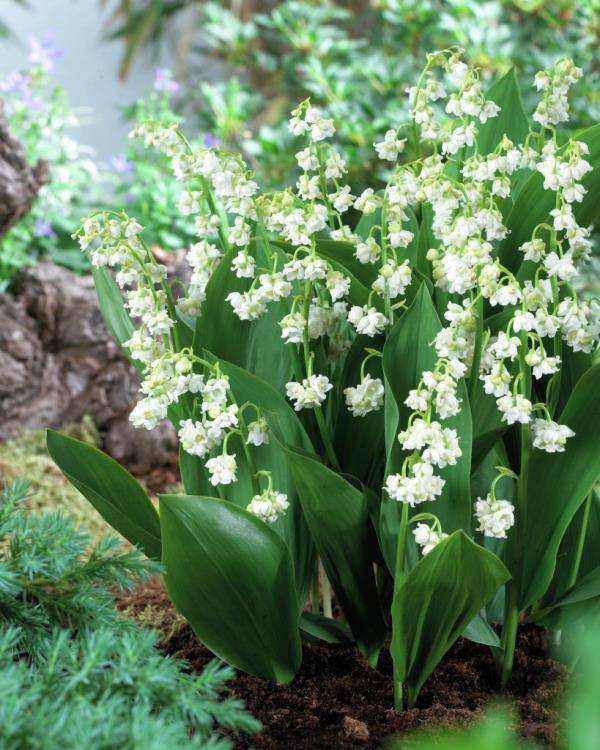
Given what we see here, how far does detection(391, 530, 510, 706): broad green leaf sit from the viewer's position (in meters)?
0.95

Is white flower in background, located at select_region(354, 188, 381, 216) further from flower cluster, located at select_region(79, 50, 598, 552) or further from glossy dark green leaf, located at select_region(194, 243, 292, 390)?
glossy dark green leaf, located at select_region(194, 243, 292, 390)

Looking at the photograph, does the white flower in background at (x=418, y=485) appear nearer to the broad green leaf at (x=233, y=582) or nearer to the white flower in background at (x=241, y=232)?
the broad green leaf at (x=233, y=582)

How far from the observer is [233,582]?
106 centimetres

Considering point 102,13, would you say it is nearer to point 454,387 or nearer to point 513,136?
point 513,136

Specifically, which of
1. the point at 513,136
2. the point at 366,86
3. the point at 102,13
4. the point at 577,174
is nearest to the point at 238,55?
the point at 366,86

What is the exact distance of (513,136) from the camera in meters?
1.20

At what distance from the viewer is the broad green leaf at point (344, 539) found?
101cm

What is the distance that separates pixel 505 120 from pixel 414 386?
15.1 inches

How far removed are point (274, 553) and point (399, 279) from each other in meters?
0.32

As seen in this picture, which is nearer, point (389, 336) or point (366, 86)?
point (389, 336)

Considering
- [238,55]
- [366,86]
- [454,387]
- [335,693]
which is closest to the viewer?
[454,387]

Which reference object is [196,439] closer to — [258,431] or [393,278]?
[258,431]

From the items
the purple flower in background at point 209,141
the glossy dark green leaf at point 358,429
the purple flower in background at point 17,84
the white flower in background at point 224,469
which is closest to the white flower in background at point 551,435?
the glossy dark green leaf at point 358,429

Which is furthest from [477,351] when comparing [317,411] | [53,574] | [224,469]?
[53,574]
